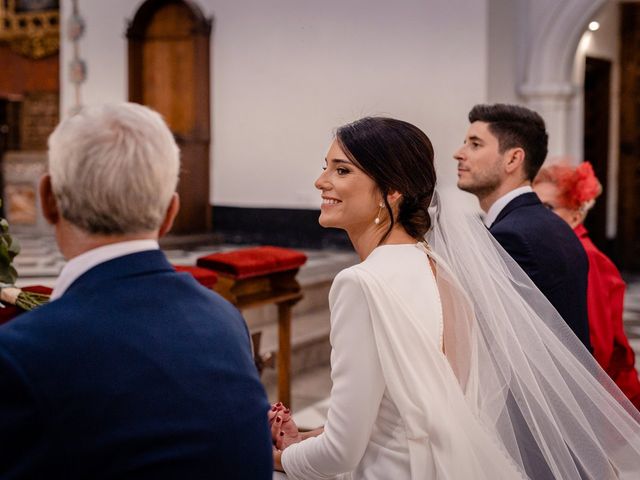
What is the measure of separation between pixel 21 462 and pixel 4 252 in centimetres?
146

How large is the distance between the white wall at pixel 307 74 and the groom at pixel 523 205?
4927 millimetres

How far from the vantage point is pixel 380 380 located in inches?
77.9

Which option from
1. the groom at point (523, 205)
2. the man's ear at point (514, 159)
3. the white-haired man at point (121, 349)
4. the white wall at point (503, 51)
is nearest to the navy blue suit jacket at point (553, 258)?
the groom at point (523, 205)

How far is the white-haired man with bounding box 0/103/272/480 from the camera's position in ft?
4.03

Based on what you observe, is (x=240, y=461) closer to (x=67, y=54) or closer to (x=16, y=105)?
(x=67, y=54)

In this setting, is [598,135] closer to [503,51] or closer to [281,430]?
[503,51]

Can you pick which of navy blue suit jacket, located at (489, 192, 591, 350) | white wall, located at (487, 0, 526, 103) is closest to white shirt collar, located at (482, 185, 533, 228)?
navy blue suit jacket, located at (489, 192, 591, 350)

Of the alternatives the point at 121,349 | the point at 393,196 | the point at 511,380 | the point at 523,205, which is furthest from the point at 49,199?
the point at 523,205

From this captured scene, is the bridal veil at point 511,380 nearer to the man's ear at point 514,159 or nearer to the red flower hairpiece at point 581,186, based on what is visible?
the man's ear at point 514,159

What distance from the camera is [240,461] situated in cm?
Result: 140

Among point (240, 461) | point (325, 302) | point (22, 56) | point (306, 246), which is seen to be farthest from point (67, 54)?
point (240, 461)

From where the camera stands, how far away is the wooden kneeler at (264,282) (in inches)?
192

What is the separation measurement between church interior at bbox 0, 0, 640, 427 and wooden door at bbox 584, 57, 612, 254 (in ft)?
0.06

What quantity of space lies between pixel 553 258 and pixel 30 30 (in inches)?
450
